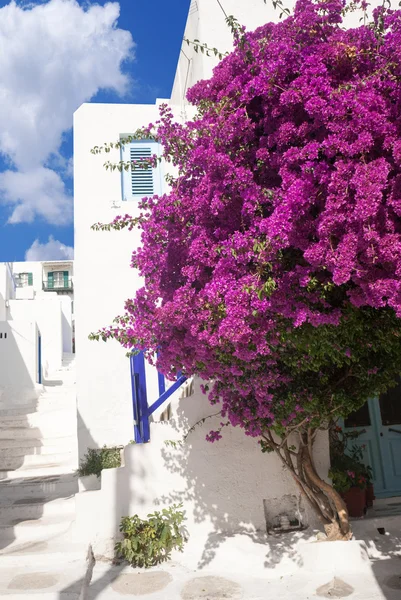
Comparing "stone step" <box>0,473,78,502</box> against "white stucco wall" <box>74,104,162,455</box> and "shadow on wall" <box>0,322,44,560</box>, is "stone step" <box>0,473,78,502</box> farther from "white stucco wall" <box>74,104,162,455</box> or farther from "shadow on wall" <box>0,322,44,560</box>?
"white stucco wall" <box>74,104,162,455</box>

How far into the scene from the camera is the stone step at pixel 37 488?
9109mm

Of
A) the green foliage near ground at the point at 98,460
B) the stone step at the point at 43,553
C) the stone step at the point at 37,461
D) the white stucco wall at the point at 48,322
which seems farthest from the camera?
the white stucco wall at the point at 48,322

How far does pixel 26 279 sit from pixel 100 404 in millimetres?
39211

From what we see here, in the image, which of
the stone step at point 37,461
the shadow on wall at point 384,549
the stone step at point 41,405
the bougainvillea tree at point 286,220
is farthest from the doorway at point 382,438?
the stone step at point 41,405

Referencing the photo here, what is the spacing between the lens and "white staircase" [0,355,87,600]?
5.88 meters

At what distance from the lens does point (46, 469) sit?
1072 centimetres

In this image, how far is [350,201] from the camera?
3.72m

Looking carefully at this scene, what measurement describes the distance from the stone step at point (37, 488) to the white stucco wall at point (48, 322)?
43.9 feet

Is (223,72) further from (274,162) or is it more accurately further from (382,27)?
(382,27)

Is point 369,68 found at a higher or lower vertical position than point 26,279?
lower

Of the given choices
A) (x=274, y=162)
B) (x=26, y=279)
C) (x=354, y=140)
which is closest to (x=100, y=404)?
(x=274, y=162)

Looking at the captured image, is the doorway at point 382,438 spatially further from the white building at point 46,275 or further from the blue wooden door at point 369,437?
the white building at point 46,275

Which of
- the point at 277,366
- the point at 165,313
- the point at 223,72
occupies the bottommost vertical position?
the point at 277,366

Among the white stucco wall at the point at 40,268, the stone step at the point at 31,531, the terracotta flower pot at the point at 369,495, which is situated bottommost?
the stone step at the point at 31,531
